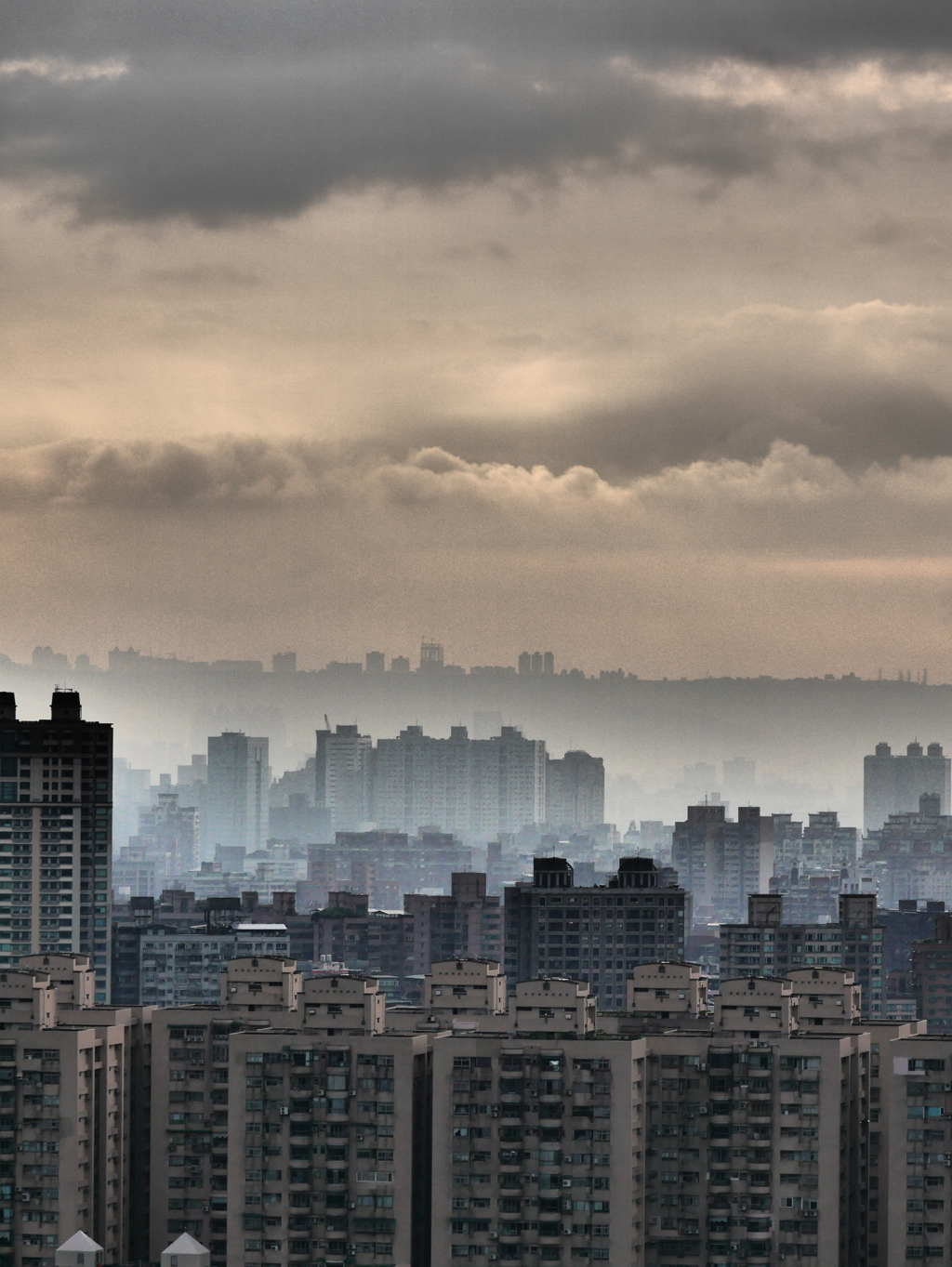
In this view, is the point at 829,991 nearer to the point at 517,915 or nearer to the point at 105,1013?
the point at 105,1013

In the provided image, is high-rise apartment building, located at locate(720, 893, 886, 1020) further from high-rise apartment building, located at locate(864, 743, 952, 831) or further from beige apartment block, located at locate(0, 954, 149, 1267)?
high-rise apartment building, located at locate(864, 743, 952, 831)

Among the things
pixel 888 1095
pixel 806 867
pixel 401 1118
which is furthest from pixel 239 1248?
pixel 806 867

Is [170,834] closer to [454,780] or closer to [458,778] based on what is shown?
[454,780]

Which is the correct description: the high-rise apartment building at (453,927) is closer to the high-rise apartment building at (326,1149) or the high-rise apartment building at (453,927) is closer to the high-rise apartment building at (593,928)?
the high-rise apartment building at (593,928)

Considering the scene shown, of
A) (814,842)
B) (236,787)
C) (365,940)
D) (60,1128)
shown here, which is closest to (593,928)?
(365,940)

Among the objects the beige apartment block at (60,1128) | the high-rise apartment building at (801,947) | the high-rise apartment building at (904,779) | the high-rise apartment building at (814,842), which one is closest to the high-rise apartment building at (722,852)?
the high-rise apartment building at (814,842)

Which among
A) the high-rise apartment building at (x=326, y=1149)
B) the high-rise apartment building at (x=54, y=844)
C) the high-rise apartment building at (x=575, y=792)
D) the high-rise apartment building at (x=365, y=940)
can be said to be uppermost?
the high-rise apartment building at (x=575, y=792)
